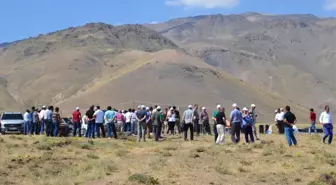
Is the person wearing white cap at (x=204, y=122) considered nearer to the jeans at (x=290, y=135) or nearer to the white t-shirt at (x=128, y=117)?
the white t-shirt at (x=128, y=117)

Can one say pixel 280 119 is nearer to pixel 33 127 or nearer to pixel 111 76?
pixel 33 127

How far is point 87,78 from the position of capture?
126 m

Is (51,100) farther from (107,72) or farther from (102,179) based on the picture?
(102,179)

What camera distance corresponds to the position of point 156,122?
86.8 feet

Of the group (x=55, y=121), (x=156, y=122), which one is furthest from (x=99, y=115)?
(x=156, y=122)

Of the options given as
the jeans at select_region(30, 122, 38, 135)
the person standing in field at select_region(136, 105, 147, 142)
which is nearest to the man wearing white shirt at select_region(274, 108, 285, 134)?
the person standing in field at select_region(136, 105, 147, 142)

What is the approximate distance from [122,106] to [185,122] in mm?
52711

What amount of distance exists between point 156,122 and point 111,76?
9340 centimetres

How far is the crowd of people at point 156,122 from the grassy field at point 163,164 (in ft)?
4.14

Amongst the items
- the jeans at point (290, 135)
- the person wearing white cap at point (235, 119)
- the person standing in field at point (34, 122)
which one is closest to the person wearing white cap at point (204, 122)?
the person wearing white cap at point (235, 119)

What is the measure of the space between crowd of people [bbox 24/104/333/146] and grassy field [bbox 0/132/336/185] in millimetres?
1263

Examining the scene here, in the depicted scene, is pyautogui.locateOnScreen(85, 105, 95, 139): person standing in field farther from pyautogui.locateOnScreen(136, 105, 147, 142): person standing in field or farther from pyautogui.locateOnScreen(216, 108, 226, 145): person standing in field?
pyautogui.locateOnScreen(216, 108, 226, 145): person standing in field

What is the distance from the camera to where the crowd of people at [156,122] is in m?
22.6

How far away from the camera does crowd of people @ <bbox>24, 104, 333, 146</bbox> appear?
22625mm
